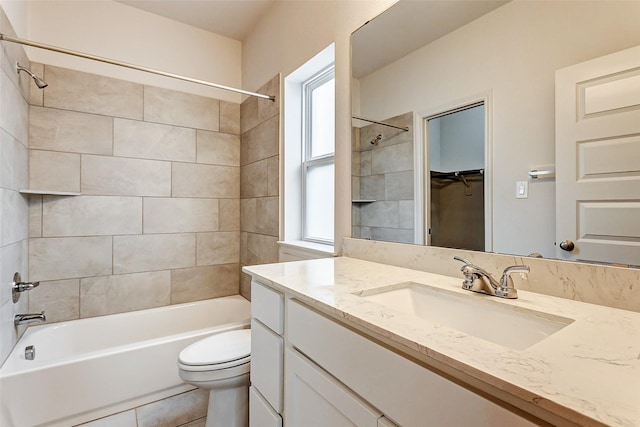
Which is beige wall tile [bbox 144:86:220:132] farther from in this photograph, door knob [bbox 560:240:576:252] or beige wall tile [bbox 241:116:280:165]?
door knob [bbox 560:240:576:252]

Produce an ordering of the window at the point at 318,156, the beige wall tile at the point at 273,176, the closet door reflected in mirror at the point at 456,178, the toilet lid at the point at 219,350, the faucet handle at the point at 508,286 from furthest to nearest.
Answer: the beige wall tile at the point at 273,176 → the window at the point at 318,156 → the toilet lid at the point at 219,350 → the closet door reflected in mirror at the point at 456,178 → the faucet handle at the point at 508,286

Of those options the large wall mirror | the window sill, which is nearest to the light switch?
the large wall mirror

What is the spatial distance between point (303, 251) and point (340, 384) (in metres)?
1.15

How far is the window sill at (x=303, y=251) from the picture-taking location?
1.72 m

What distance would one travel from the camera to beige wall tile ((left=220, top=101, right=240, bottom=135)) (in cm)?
269

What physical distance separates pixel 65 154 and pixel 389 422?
8.21 feet

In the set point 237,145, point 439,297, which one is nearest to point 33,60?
point 237,145

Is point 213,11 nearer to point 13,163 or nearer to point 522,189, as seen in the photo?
point 13,163

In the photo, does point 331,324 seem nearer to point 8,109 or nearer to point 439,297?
point 439,297

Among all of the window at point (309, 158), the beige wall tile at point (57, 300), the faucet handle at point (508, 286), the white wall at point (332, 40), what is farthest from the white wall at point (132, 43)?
the faucet handle at point (508, 286)

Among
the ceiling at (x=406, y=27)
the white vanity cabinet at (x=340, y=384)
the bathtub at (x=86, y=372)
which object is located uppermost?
the ceiling at (x=406, y=27)

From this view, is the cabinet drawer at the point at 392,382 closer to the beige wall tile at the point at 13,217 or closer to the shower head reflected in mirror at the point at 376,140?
the shower head reflected in mirror at the point at 376,140

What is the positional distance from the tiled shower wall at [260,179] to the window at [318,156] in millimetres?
212

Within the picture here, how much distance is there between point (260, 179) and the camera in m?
2.42
